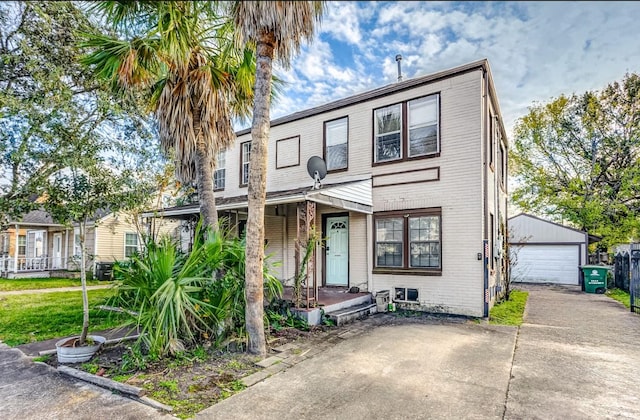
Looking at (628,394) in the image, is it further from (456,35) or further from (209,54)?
(209,54)

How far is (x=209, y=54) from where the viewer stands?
7.04 m

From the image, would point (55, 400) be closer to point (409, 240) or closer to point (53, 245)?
point (409, 240)

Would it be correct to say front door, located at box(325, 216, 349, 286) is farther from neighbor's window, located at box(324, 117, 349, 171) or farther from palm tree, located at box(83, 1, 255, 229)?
palm tree, located at box(83, 1, 255, 229)

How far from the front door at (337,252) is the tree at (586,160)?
1648 centimetres

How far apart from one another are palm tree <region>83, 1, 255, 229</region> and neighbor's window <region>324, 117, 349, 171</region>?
394 cm

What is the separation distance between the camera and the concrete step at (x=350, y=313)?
7.85 m

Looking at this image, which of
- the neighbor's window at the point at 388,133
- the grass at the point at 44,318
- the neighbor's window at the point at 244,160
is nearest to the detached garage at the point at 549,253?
the neighbor's window at the point at 388,133

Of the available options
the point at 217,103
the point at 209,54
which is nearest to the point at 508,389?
the point at 217,103

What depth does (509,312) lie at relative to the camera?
955 cm

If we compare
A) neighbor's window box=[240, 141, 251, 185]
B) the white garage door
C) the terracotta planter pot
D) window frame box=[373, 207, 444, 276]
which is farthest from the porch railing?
the white garage door

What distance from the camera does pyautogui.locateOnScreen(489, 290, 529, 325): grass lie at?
8.36 metres

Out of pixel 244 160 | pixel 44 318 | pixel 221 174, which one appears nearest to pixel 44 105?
pixel 44 318

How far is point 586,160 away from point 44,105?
25597mm

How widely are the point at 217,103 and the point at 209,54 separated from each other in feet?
3.17
